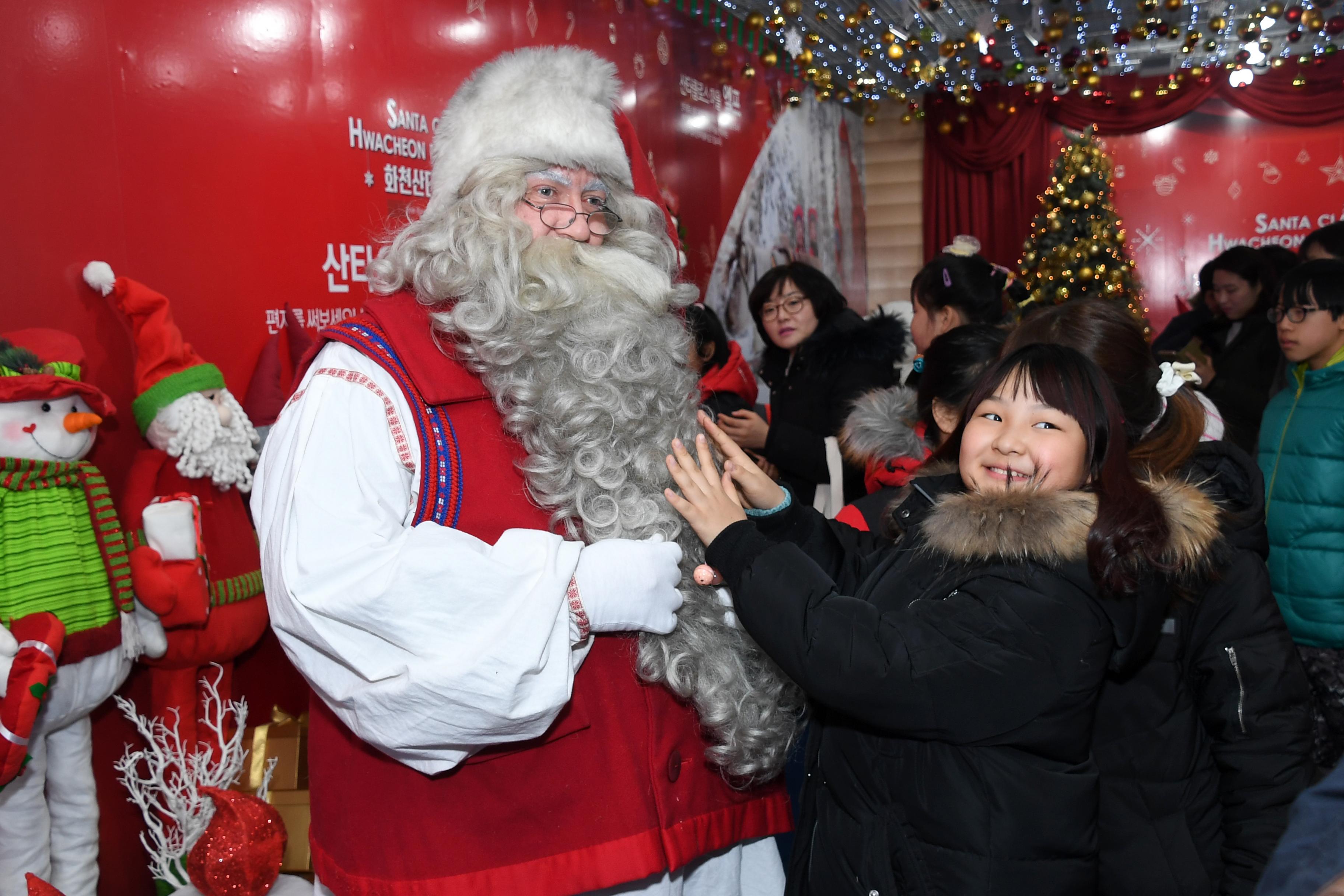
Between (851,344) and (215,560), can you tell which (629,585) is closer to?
(215,560)

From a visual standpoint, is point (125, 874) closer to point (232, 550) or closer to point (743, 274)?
point (232, 550)

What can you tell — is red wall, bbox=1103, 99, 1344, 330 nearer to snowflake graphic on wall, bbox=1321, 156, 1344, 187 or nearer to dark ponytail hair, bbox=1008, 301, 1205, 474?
snowflake graphic on wall, bbox=1321, 156, 1344, 187

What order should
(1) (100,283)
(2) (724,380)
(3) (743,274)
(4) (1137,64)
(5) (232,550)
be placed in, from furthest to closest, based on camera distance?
(4) (1137,64), (3) (743,274), (2) (724,380), (5) (232,550), (1) (100,283)

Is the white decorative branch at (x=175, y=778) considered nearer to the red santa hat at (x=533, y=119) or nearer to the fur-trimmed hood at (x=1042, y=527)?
the red santa hat at (x=533, y=119)

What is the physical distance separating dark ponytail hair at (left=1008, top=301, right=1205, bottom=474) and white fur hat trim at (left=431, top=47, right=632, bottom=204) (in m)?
0.86

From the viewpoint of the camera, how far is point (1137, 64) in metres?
8.11

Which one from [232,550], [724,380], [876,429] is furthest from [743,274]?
[232,550]

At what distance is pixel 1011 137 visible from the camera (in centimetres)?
873

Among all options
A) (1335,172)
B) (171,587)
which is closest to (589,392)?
(171,587)

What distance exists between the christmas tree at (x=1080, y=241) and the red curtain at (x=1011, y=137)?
497mm

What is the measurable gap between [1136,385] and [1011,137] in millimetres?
7718

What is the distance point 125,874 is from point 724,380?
250 cm

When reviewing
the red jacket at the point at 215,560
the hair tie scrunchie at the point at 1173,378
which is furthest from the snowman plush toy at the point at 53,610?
the hair tie scrunchie at the point at 1173,378

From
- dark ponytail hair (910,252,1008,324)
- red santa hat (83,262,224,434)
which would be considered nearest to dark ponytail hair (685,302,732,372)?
dark ponytail hair (910,252,1008,324)
